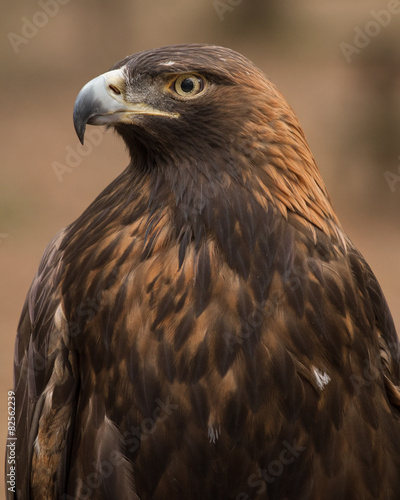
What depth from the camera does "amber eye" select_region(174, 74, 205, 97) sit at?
2.96 m

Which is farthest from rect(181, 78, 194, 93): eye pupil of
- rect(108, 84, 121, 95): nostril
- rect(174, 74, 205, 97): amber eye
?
rect(108, 84, 121, 95): nostril

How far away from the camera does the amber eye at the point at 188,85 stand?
296cm

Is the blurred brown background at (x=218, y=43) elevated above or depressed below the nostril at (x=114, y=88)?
below

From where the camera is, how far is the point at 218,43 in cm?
1062

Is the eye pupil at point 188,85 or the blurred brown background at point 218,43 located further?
the blurred brown background at point 218,43

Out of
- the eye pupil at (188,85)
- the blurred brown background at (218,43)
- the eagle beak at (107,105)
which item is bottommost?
the blurred brown background at (218,43)

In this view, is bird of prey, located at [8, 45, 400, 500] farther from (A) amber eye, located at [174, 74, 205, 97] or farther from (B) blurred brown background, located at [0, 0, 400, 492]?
(B) blurred brown background, located at [0, 0, 400, 492]

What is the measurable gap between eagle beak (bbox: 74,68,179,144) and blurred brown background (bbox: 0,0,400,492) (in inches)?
231

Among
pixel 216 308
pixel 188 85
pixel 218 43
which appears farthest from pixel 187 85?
pixel 218 43

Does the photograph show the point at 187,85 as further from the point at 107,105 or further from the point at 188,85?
the point at 107,105

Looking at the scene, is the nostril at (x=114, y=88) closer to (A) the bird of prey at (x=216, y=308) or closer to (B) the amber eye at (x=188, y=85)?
(A) the bird of prey at (x=216, y=308)

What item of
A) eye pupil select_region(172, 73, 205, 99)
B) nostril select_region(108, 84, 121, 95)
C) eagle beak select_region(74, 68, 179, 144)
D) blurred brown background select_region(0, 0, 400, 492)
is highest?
eye pupil select_region(172, 73, 205, 99)

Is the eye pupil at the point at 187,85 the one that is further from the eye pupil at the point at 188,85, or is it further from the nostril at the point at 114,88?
the nostril at the point at 114,88

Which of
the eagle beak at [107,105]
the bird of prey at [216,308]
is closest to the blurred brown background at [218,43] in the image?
the bird of prey at [216,308]
